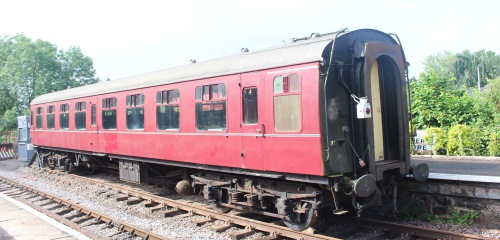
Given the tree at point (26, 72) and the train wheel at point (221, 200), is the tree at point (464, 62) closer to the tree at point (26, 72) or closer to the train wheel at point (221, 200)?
the tree at point (26, 72)

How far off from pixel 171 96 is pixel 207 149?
1.79 metres

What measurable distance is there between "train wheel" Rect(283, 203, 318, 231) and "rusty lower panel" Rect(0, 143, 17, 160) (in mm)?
22971

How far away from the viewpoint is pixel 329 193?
6.47 metres

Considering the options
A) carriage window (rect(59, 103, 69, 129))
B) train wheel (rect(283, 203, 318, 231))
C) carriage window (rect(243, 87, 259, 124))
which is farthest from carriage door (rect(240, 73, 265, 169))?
carriage window (rect(59, 103, 69, 129))

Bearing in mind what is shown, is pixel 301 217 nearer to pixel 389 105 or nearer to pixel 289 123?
pixel 289 123

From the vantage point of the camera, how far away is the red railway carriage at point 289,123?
6.08 m

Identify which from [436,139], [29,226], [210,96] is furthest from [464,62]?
[29,226]

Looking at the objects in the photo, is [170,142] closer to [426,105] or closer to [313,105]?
[313,105]

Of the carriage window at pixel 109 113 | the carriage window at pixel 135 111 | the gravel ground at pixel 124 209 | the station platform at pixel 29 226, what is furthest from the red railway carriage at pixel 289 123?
the station platform at pixel 29 226

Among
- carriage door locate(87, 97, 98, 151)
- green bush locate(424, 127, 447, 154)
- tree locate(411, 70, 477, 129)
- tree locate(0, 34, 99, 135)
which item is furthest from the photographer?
tree locate(0, 34, 99, 135)

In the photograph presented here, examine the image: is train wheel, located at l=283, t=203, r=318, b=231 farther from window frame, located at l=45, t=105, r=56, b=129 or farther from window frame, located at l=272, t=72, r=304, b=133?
window frame, located at l=45, t=105, r=56, b=129

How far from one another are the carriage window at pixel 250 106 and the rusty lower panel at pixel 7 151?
2227 cm

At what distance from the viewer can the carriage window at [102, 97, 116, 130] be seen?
11.5 m

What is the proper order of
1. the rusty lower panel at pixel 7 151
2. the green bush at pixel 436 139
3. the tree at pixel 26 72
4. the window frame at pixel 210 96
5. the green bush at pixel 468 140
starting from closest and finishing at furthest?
the window frame at pixel 210 96 < the green bush at pixel 468 140 < the green bush at pixel 436 139 < the rusty lower panel at pixel 7 151 < the tree at pixel 26 72
